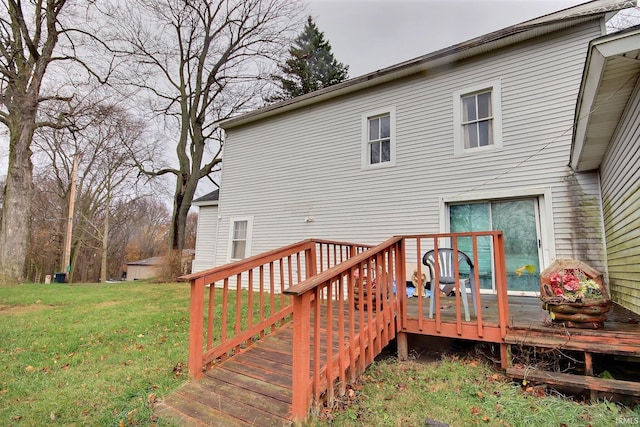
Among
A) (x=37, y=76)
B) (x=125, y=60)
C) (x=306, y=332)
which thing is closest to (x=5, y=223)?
(x=37, y=76)

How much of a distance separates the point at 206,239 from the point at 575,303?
34.5 ft

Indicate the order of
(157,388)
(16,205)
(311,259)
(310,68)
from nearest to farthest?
(157,388), (311,259), (16,205), (310,68)

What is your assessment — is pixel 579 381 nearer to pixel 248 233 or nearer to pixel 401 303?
pixel 401 303

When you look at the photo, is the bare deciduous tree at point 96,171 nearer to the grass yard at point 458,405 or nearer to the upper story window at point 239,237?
the upper story window at point 239,237

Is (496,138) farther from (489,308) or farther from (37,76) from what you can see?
(37,76)

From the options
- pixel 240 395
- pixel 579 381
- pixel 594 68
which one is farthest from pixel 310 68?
pixel 579 381

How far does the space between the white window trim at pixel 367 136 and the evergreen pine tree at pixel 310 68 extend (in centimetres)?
1251

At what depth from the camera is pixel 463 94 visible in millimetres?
6418

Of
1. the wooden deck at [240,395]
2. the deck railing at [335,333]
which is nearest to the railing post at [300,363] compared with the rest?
the deck railing at [335,333]

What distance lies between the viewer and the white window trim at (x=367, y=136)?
713cm

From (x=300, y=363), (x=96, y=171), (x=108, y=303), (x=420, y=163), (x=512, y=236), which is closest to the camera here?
(x=300, y=363)

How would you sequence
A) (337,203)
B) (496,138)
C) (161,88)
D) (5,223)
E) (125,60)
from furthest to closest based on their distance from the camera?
1. (161,88)
2. (125,60)
3. (5,223)
4. (337,203)
5. (496,138)

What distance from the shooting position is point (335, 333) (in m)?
3.34

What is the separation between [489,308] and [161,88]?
17.1 m
